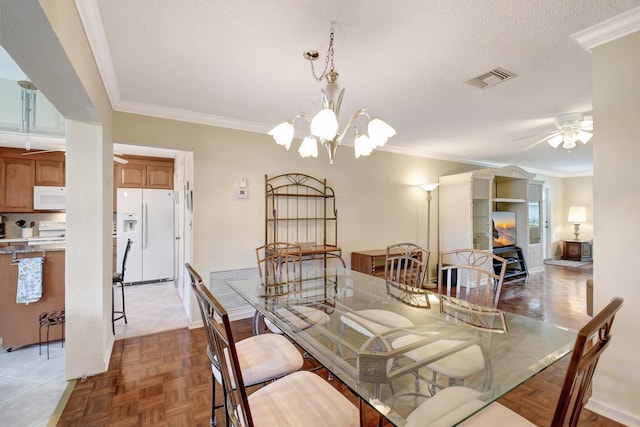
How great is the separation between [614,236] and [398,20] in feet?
6.00

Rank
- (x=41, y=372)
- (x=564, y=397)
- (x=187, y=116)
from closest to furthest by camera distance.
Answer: (x=564, y=397), (x=41, y=372), (x=187, y=116)

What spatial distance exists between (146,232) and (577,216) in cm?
1030

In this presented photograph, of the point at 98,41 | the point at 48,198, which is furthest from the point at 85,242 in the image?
the point at 48,198

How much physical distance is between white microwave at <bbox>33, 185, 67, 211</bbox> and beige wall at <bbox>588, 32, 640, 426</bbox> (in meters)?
6.38

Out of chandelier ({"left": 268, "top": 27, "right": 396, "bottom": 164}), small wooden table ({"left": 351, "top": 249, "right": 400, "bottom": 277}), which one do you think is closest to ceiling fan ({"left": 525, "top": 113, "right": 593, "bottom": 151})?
small wooden table ({"left": 351, "top": 249, "right": 400, "bottom": 277})

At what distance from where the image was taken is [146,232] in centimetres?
501

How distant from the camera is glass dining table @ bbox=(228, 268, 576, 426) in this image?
1.10 m

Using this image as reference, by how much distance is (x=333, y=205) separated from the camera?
13.7 feet

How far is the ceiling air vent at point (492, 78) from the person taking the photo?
2244mm

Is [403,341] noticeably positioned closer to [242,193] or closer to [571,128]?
Answer: [242,193]

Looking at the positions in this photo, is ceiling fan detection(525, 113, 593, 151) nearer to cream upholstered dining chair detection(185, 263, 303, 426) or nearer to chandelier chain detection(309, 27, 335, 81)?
chandelier chain detection(309, 27, 335, 81)

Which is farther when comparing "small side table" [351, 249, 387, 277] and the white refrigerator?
the white refrigerator

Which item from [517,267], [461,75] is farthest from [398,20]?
[517,267]

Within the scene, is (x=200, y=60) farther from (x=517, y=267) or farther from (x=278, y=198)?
(x=517, y=267)
